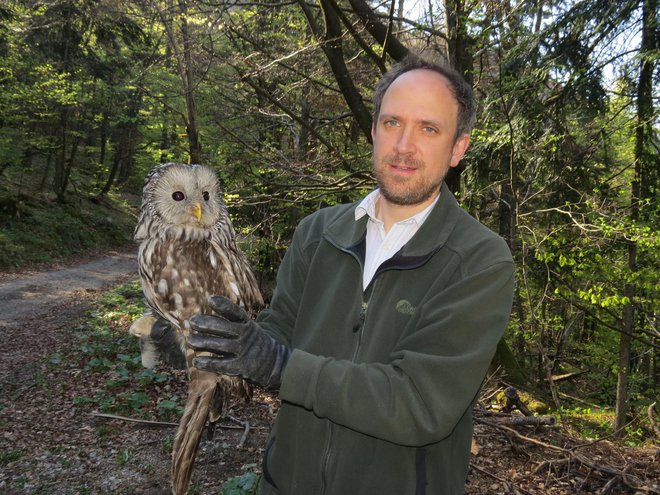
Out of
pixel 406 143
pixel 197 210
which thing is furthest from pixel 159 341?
pixel 406 143

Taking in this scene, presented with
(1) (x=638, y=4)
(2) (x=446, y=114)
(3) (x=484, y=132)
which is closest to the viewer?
(2) (x=446, y=114)

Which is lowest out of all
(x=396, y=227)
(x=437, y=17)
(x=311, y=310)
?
(x=311, y=310)

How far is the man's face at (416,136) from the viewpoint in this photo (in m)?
1.74

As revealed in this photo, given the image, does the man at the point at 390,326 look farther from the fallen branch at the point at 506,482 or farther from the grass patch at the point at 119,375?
the grass patch at the point at 119,375

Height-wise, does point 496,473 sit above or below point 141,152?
below

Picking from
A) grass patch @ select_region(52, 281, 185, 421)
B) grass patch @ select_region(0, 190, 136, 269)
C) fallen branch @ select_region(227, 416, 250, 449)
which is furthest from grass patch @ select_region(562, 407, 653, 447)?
grass patch @ select_region(0, 190, 136, 269)

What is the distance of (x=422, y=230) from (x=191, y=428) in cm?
138

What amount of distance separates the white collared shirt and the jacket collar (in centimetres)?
4

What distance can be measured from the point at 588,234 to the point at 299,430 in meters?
6.22

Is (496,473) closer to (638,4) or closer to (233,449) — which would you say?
(233,449)

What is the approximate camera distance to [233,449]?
4559mm

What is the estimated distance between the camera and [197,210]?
2.22 meters

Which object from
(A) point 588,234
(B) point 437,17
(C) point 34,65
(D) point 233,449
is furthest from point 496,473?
(C) point 34,65

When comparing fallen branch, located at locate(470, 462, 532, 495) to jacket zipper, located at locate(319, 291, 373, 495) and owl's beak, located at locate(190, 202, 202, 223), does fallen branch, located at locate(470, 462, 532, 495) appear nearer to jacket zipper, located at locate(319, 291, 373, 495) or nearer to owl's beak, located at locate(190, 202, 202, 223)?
jacket zipper, located at locate(319, 291, 373, 495)
